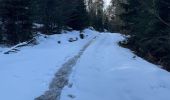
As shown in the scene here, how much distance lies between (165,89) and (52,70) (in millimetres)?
5171

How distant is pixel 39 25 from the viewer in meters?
44.0

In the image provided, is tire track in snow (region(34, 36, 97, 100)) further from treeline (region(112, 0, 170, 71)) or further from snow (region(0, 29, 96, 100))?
treeline (region(112, 0, 170, 71))

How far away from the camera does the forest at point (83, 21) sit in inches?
825

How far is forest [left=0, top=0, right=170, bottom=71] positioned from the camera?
20953 mm

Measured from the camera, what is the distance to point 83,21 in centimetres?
5759

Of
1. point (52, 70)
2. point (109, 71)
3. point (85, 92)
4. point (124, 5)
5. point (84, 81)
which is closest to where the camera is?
point (85, 92)

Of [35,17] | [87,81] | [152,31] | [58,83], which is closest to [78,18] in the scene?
[35,17]

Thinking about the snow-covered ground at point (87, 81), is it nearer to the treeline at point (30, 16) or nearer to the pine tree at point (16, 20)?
the pine tree at point (16, 20)

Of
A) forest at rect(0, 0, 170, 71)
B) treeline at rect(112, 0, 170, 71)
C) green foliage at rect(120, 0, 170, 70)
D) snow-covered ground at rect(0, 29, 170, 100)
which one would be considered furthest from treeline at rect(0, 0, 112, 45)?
snow-covered ground at rect(0, 29, 170, 100)

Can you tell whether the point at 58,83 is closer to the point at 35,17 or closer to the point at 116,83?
the point at 116,83

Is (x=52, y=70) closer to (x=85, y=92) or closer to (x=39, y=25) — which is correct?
(x=85, y=92)

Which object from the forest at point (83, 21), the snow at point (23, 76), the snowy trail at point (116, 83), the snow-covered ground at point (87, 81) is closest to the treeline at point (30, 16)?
the forest at point (83, 21)

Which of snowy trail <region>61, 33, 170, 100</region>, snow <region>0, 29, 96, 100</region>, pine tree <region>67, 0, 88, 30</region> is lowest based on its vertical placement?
A: snowy trail <region>61, 33, 170, 100</region>

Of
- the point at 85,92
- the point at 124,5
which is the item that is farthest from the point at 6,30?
the point at 85,92
